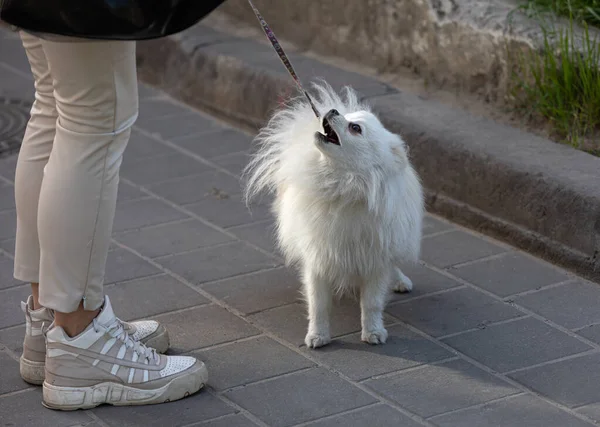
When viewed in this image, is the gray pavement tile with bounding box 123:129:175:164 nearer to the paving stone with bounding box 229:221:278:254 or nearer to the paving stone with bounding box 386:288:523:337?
the paving stone with bounding box 229:221:278:254

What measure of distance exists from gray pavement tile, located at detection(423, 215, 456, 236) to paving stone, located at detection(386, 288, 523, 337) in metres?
0.60

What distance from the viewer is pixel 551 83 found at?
4.60 metres

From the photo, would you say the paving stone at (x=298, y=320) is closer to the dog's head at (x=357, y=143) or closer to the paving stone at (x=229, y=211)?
the dog's head at (x=357, y=143)

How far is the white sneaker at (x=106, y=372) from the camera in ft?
9.72

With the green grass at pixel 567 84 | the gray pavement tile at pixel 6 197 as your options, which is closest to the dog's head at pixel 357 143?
the green grass at pixel 567 84

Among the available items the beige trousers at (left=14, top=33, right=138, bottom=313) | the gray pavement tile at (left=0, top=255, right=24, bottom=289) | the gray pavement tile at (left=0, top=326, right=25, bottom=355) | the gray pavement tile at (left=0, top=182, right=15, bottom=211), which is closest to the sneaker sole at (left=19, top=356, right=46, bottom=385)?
the gray pavement tile at (left=0, top=326, right=25, bottom=355)

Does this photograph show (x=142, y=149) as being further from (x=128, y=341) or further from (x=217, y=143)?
(x=128, y=341)

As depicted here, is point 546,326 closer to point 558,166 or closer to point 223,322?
point 558,166

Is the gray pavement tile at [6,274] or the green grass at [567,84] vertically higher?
the green grass at [567,84]

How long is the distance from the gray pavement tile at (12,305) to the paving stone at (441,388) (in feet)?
4.29

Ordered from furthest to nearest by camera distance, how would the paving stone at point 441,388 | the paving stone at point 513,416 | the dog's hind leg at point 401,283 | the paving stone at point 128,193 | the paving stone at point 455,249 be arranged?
the paving stone at point 128,193 < the paving stone at point 455,249 < the dog's hind leg at point 401,283 < the paving stone at point 441,388 < the paving stone at point 513,416

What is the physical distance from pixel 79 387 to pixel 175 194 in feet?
6.25

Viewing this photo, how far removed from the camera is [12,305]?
12.1 feet

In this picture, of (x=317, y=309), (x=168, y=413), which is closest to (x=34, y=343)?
(x=168, y=413)
